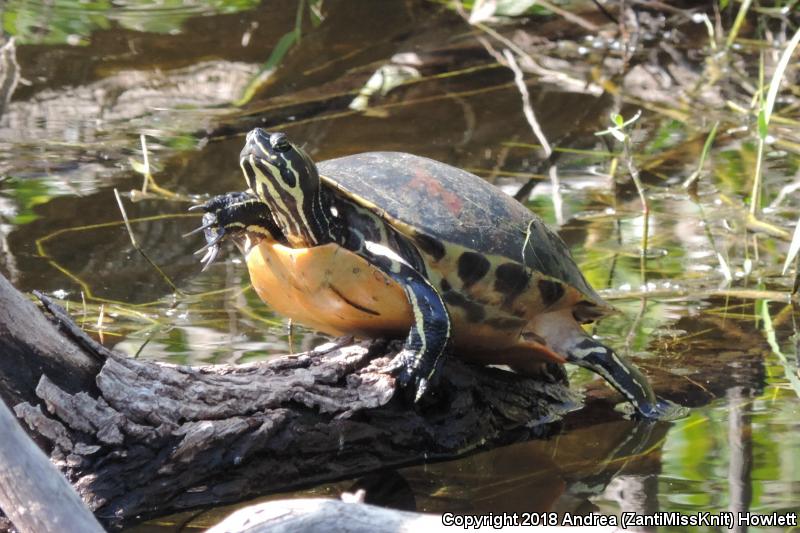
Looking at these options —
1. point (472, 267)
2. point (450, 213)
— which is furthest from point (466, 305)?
point (450, 213)

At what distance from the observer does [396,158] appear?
3250mm

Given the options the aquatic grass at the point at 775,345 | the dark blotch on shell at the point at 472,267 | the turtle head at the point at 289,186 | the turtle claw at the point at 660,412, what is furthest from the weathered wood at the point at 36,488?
the aquatic grass at the point at 775,345

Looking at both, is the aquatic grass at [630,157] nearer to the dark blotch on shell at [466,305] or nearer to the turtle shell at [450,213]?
the turtle shell at [450,213]

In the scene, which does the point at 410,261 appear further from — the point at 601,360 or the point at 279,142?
the point at 601,360

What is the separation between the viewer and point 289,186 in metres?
2.99

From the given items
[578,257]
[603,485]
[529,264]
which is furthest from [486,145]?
[603,485]

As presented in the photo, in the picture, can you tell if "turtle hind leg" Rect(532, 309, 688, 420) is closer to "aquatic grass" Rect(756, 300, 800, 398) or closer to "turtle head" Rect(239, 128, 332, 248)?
"aquatic grass" Rect(756, 300, 800, 398)

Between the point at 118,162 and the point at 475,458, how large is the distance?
3033mm

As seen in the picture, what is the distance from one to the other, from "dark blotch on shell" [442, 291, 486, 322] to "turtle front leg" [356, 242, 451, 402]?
12 cm

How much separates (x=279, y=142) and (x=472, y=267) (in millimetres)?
Answer: 620

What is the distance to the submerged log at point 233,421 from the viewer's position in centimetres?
252

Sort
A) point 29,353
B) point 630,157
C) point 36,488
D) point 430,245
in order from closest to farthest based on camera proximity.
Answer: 1. point 36,488
2. point 29,353
3. point 430,245
4. point 630,157

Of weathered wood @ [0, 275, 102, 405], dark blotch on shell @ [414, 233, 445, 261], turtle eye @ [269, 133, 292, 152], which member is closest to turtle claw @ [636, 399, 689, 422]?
dark blotch on shell @ [414, 233, 445, 261]

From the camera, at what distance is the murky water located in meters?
2.93
